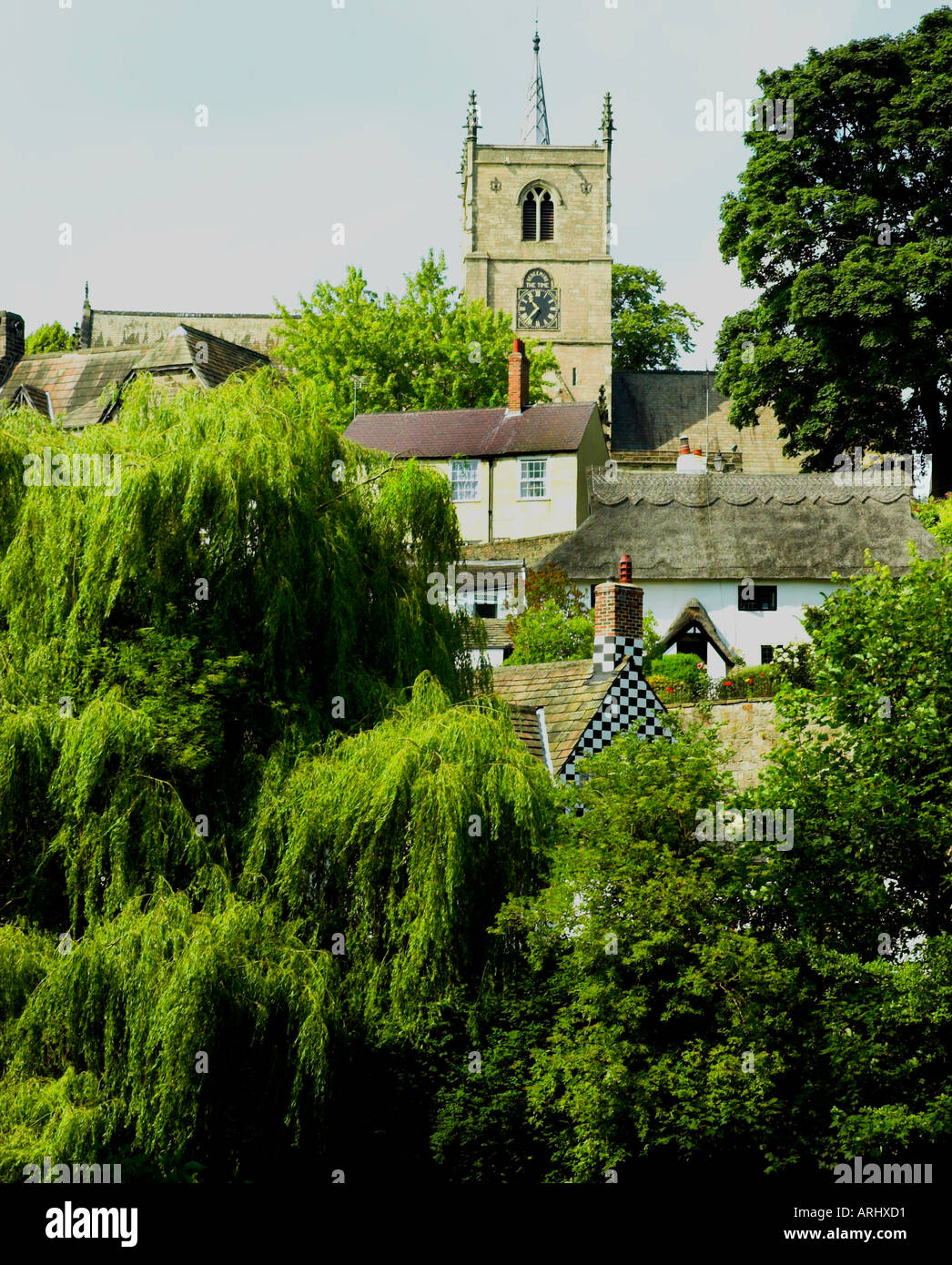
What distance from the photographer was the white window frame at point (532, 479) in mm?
46250

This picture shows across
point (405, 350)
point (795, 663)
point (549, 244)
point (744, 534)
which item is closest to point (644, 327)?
point (549, 244)

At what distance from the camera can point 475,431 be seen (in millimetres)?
48438

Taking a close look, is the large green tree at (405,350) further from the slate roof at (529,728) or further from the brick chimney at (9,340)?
the slate roof at (529,728)

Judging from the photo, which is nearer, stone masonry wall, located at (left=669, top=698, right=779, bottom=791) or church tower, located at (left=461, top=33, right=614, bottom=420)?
stone masonry wall, located at (left=669, top=698, right=779, bottom=791)

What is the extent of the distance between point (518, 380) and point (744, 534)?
469 inches

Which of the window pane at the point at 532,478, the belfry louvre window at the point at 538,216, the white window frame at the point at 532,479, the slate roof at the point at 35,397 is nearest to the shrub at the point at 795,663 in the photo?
the white window frame at the point at 532,479

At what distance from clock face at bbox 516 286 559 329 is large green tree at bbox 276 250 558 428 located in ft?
52.7

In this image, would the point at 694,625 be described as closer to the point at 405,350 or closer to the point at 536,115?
the point at 405,350

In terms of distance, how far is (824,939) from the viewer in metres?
16.5

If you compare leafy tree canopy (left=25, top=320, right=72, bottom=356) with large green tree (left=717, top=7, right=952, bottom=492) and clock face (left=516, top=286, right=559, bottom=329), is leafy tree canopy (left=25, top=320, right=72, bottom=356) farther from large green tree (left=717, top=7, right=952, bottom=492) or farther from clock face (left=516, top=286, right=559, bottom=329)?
large green tree (left=717, top=7, right=952, bottom=492)

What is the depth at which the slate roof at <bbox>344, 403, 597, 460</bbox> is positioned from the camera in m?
46.9

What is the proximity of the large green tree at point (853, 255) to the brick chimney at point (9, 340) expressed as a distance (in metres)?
25.6

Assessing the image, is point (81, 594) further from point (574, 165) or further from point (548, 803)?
point (574, 165)

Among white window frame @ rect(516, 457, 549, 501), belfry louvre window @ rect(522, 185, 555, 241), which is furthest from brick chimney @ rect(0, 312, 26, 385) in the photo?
belfry louvre window @ rect(522, 185, 555, 241)
